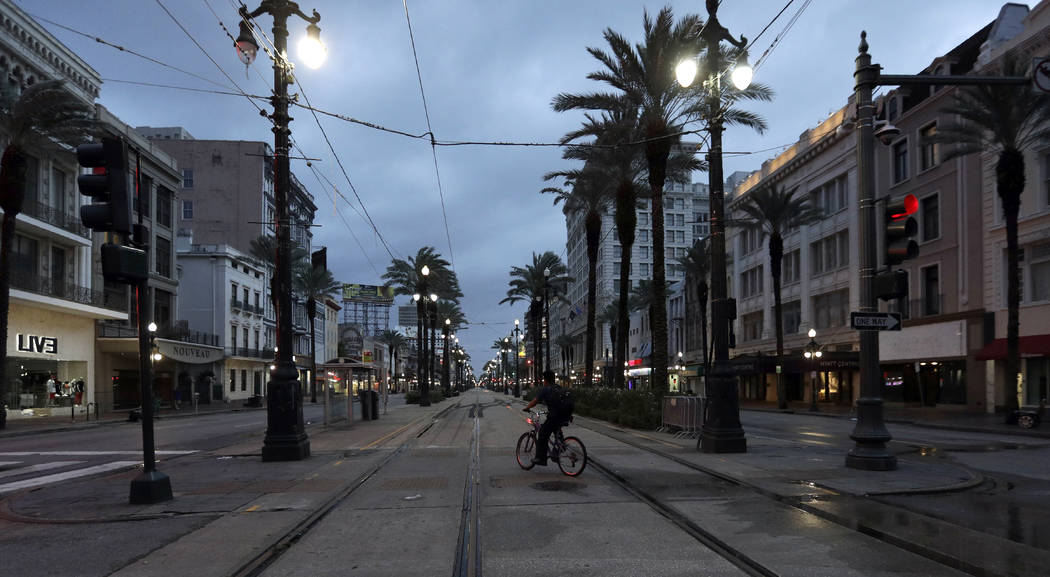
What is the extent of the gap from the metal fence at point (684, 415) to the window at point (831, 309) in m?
30.4

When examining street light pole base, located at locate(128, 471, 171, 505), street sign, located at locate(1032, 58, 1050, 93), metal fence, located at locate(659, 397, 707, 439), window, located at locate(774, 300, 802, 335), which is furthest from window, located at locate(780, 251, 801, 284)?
street light pole base, located at locate(128, 471, 171, 505)

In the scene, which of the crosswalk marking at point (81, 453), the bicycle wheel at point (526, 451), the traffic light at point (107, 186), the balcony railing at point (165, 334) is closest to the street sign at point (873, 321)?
the bicycle wheel at point (526, 451)

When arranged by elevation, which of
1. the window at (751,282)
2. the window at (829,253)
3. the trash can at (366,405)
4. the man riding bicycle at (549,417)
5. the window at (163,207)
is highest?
the window at (163,207)

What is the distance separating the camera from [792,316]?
173ft

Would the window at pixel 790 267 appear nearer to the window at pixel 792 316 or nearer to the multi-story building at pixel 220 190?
the window at pixel 792 316

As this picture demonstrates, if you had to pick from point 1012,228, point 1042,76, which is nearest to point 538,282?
point 1012,228

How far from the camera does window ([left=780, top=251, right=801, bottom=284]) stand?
2057 inches

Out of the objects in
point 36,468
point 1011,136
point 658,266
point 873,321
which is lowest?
point 36,468

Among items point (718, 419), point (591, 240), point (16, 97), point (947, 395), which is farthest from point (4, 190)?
point (947, 395)

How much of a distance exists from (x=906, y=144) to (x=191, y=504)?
4075 cm

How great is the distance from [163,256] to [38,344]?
1632cm

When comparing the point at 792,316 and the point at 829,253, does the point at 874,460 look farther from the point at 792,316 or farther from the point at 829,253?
the point at 792,316

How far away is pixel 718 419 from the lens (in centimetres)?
1406

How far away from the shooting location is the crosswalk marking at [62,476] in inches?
450
